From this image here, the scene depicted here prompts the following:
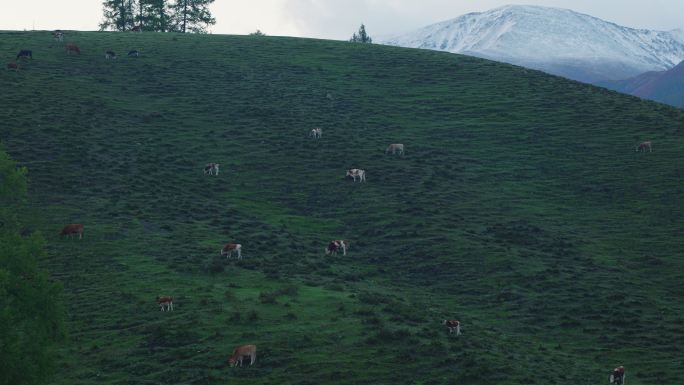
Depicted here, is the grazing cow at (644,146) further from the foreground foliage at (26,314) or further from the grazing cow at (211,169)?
the foreground foliage at (26,314)

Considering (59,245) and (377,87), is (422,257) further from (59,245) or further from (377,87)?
(377,87)

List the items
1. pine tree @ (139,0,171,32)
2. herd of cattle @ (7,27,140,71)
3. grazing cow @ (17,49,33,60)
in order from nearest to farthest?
herd of cattle @ (7,27,140,71) → grazing cow @ (17,49,33,60) → pine tree @ (139,0,171,32)

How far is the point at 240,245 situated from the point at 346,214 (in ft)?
38.9

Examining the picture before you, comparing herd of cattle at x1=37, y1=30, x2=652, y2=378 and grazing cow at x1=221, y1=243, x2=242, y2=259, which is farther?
grazing cow at x1=221, y1=243, x2=242, y2=259

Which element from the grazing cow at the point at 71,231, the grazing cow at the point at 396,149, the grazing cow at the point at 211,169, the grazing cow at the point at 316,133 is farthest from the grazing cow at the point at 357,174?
the grazing cow at the point at 71,231

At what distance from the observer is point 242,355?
29.7 meters

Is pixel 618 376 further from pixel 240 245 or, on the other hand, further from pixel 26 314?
pixel 240 245

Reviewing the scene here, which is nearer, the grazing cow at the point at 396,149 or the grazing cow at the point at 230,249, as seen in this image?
the grazing cow at the point at 230,249

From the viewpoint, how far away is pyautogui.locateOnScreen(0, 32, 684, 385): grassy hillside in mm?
32125

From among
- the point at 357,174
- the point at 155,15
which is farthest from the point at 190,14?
the point at 357,174

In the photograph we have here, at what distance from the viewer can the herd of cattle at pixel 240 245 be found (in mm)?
29812

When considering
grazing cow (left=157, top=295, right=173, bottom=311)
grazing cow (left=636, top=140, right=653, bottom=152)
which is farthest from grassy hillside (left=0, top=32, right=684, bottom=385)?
grazing cow (left=636, top=140, right=653, bottom=152)

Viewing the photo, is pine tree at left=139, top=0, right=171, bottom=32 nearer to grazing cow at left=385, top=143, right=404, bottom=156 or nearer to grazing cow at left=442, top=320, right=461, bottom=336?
grazing cow at left=385, top=143, right=404, bottom=156

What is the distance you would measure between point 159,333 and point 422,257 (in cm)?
1937
